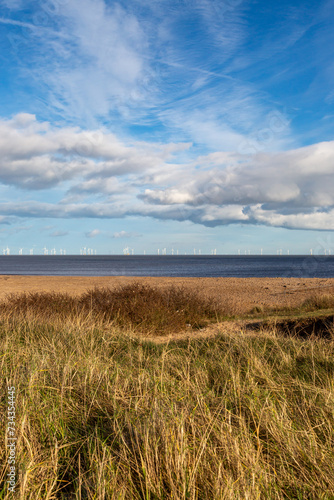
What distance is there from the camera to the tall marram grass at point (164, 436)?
2.85 meters

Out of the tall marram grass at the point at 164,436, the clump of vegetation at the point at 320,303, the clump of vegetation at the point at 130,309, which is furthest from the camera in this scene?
the clump of vegetation at the point at 320,303

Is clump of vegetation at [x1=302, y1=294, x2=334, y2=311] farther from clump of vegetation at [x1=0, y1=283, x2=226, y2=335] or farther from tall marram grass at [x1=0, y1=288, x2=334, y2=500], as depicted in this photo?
tall marram grass at [x1=0, y1=288, x2=334, y2=500]

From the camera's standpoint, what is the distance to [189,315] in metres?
14.1

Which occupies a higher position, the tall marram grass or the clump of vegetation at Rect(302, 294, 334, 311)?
the tall marram grass

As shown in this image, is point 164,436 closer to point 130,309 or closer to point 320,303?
point 130,309

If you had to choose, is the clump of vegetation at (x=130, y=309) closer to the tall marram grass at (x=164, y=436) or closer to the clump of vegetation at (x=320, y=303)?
the clump of vegetation at (x=320, y=303)

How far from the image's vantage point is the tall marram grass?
2.85 m

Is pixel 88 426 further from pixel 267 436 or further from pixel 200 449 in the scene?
pixel 267 436

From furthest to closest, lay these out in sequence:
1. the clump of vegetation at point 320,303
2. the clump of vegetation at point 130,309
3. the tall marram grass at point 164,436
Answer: the clump of vegetation at point 320,303 < the clump of vegetation at point 130,309 < the tall marram grass at point 164,436

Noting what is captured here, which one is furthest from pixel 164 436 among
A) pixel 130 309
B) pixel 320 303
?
pixel 320 303

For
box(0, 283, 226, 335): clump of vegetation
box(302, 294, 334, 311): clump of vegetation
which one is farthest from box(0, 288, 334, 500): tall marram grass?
box(302, 294, 334, 311): clump of vegetation

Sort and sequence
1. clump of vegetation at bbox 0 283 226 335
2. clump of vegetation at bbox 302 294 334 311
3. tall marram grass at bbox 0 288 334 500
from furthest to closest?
clump of vegetation at bbox 302 294 334 311
clump of vegetation at bbox 0 283 226 335
tall marram grass at bbox 0 288 334 500

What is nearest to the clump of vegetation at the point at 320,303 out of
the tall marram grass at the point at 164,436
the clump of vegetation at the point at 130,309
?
the clump of vegetation at the point at 130,309

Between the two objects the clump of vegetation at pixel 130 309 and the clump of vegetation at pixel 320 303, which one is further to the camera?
the clump of vegetation at pixel 320 303
